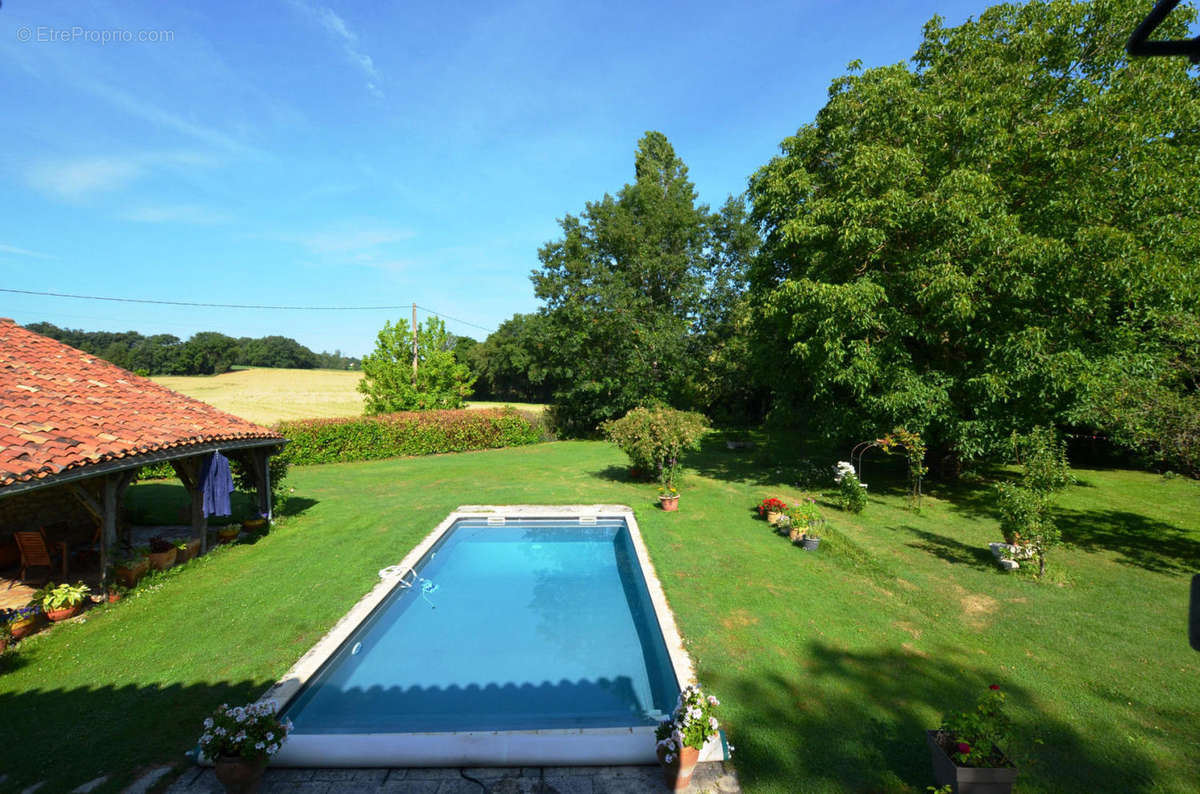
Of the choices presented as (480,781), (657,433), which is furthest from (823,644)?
(657,433)

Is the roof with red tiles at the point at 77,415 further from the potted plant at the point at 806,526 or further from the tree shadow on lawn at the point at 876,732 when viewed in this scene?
the potted plant at the point at 806,526

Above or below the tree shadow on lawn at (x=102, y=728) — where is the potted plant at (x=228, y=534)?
above

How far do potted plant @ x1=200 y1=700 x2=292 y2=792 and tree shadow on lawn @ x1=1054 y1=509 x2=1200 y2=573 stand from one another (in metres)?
14.4

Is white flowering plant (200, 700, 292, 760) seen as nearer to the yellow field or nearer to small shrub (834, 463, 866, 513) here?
small shrub (834, 463, 866, 513)

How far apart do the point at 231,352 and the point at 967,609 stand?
93003 mm

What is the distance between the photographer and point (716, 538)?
1149cm

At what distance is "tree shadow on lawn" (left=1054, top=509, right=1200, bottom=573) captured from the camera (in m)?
9.88

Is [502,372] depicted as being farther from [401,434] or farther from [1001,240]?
[1001,240]

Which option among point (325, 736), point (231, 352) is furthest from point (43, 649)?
point (231, 352)

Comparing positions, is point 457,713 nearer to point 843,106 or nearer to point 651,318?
point 843,106

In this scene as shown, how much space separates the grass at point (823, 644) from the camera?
4.92 m

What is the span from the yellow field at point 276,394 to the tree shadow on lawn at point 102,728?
30.4 meters

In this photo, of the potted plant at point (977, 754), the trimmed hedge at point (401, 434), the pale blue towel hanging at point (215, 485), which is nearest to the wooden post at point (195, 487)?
the pale blue towel hanging at point (215, 485)

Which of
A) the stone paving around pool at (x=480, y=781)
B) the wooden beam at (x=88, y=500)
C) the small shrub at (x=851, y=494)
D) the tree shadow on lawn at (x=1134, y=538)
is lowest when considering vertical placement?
the stone paving around pool at (x=480, y=781)
